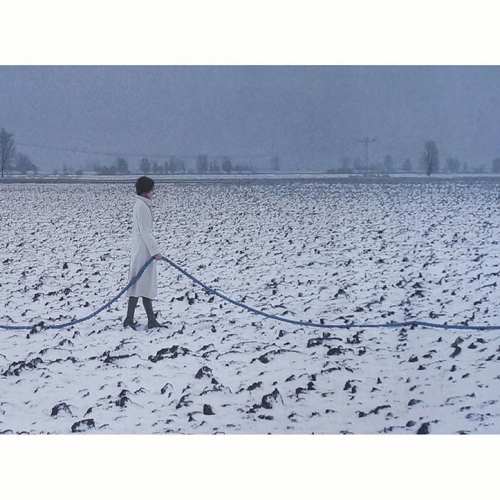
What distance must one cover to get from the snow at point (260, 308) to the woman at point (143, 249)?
233 millimetres

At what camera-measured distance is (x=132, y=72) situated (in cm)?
619

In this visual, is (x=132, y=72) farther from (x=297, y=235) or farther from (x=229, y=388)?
(x=297, y=235)

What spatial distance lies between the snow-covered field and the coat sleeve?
637 millimetres

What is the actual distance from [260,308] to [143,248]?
4.23ft

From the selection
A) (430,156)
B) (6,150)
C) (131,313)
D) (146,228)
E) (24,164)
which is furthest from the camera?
(430,156)

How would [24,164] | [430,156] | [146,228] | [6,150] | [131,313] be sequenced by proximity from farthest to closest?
[430,156] < [24,164] < [6,150] < [131,313] < [146,228]

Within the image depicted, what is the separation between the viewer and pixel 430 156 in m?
6.47

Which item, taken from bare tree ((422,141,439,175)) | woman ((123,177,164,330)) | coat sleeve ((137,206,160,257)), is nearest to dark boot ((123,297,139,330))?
woman ((123,177,164,330))

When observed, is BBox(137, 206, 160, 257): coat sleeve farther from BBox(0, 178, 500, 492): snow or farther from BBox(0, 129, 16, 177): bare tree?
BBox(0, 129, 16, 177): bare tree

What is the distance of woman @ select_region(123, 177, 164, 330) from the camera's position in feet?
18.9

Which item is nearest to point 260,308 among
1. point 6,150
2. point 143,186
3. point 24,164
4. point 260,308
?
point 260,308

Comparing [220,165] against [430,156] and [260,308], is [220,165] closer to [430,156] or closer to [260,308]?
[260,308]

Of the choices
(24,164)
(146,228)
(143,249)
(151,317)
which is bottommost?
(151,317)

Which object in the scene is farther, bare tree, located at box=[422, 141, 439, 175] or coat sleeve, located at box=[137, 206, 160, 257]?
bare tree, located at box=[422, 141, 439, 175]
